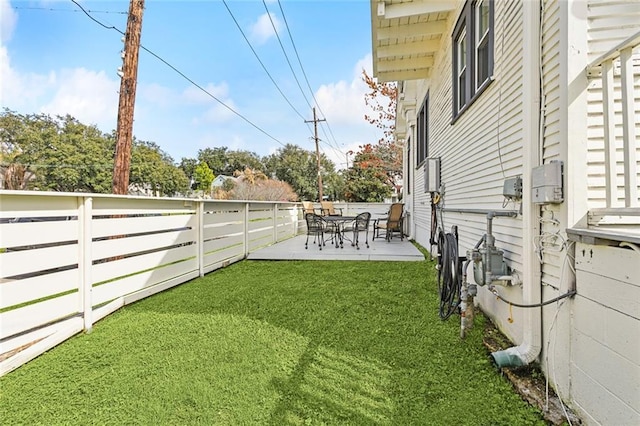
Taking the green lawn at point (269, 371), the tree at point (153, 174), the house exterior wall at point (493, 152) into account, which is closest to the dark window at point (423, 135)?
the house exterior wall at point (493, 152)

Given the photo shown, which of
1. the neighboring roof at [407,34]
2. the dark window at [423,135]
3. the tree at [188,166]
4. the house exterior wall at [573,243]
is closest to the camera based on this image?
the house exterior wall at [573,243]

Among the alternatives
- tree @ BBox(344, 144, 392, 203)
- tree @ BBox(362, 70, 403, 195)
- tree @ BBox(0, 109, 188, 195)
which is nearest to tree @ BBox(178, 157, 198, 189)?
tree @ BBox(0, 109, 188, 195)

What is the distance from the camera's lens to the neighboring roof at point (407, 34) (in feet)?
15.0

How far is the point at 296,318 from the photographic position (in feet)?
9.90

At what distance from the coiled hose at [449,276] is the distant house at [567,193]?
22 cm

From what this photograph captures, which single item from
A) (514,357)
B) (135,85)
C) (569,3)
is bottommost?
(514,357)

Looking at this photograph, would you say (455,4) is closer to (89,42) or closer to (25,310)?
(25,310)

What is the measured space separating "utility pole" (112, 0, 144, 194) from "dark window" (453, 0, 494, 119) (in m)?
4.73

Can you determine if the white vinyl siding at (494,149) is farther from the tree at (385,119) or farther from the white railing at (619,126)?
the tree at (385,119)

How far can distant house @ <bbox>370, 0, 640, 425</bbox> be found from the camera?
55.3 inches

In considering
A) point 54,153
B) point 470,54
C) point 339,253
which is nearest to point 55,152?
point 54,153

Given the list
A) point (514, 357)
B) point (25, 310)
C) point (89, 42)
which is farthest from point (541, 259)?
point (89, 42)

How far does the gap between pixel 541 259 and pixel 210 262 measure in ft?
14.6

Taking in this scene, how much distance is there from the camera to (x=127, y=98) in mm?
4852
